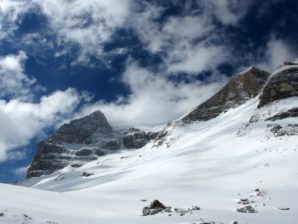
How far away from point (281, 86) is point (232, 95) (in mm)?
49500

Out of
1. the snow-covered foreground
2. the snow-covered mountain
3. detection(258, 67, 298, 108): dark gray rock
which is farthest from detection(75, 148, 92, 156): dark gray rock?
the snow-covered foreground

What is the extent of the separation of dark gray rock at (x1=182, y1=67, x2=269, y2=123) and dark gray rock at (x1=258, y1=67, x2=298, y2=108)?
3875cm

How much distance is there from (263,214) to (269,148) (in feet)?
103

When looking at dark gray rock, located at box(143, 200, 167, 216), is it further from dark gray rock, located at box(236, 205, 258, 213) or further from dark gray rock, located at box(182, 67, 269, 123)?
dark gray rock, located at box(182, 67, 269, 123)

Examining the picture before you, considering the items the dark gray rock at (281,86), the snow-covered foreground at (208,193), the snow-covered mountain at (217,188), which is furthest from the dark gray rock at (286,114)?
the dark gray rock at (281,86)

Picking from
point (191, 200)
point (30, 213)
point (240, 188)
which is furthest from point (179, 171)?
point (30, 213)

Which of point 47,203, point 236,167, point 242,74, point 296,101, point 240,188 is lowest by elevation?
point 47,203

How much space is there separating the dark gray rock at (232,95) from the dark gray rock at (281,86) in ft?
127

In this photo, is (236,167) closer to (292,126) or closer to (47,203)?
(292,126)

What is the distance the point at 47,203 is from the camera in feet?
82.3

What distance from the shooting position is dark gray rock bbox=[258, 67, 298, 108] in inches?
3246

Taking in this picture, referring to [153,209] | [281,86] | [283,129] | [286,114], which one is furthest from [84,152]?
[153,209]

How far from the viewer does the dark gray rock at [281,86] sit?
270 ft

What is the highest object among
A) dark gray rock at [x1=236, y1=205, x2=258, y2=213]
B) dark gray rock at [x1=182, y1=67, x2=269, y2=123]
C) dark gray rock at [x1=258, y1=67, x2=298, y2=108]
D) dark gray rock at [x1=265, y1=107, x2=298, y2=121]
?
dark gray rock at [x1=182, y1=67, x2=269, y2=123]
